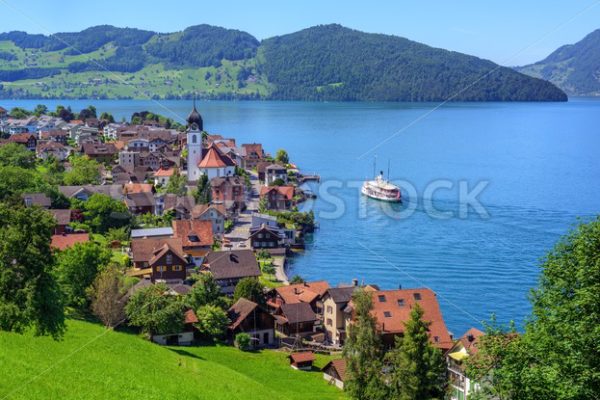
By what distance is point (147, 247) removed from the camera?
2855 centimetres

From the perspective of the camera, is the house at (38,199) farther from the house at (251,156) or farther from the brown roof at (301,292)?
A: the house at (251,156)

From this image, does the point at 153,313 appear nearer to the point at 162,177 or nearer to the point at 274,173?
the point at 162,177

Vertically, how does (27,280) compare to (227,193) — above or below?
above

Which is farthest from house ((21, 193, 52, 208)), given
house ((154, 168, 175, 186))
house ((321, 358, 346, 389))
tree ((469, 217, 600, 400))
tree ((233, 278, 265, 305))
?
tree ((469, 217, 600, 400))

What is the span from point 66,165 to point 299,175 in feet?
66.1

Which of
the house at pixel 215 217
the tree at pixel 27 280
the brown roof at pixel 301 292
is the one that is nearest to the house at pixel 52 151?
the house at pixel 215 217

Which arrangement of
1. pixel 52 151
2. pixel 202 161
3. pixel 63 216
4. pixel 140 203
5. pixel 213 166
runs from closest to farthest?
1. pixel 63 216
2. pixel 140 203
3. pixel 213 166
4. pixel 202 161
5. pixel 52 151

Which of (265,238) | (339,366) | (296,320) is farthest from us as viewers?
(265,238)

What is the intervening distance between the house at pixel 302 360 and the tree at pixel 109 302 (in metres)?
5.79

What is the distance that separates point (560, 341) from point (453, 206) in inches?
1418

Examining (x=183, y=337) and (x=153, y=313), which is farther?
(x=183, y=337)

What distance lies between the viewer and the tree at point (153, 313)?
66.5 feet

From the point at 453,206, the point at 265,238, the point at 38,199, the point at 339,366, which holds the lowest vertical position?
the point at 339,366

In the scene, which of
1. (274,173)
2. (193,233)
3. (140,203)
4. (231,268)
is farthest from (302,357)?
(274,173)
